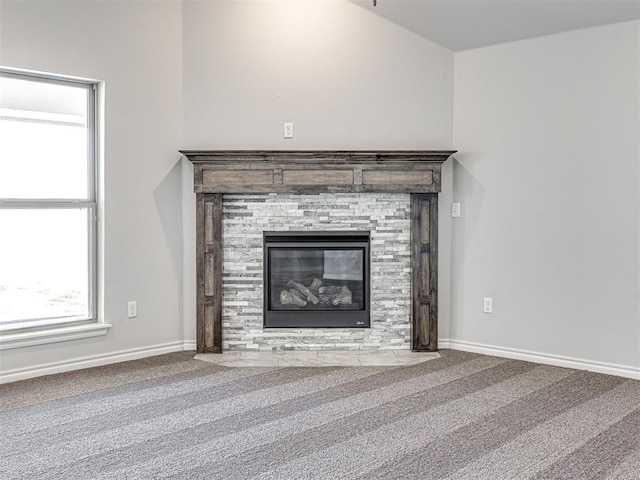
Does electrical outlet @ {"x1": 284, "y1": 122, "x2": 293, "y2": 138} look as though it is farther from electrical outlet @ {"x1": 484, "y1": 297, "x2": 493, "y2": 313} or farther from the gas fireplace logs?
electrical outlet @ {"x1": 484, "y1": 297, "x2": 493, "y2": 313}

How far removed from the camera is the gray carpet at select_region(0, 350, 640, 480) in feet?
8.53

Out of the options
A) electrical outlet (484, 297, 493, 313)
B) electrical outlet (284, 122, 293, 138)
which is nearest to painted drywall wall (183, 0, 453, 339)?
electrical outlet (284, 122, 293, 138)

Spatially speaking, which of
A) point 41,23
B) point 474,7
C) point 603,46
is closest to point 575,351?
point 603,46

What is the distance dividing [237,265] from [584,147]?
2.59 m

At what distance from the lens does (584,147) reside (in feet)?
13.9

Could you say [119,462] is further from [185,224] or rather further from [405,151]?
[405,151]

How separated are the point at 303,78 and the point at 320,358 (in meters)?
2.08

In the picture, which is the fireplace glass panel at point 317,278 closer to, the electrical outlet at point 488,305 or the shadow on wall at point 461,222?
the shadow on wall at point 461,222

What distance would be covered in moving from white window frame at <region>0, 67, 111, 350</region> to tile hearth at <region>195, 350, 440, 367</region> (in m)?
0.82

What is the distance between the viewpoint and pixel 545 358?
4434 mm

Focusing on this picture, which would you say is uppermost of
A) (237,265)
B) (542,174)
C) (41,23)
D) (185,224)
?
(41,23)

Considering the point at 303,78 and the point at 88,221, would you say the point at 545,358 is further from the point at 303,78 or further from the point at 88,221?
the point at 88,221

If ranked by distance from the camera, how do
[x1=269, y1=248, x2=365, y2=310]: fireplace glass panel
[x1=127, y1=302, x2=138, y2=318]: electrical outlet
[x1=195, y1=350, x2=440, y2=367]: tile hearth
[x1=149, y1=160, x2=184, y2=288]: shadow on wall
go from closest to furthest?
[x1=195, y1=350, x2=440, y2=367]: tile hearth, [x1=127, y1=302, x2=138, y2=318]: electrical outlet, [x1=149, y1=160, x2=184, y2=288]: shadow on wall, [x1=269, y1=248, x2=365, y2=310]: fireplace glass panel

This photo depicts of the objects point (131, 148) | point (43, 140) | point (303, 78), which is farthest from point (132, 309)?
point (303, 78)
